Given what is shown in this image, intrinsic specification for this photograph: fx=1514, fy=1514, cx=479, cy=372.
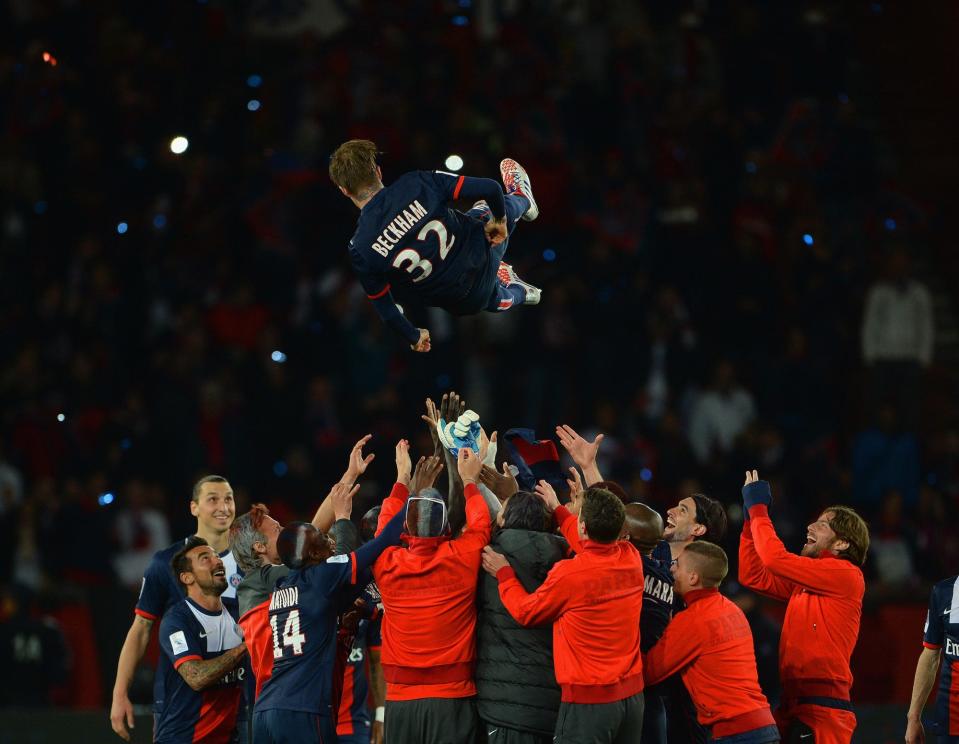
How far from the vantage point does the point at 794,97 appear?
59.7 feet

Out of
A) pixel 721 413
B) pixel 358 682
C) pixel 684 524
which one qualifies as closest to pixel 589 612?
pixel 684 524

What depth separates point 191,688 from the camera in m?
Result: 8.55

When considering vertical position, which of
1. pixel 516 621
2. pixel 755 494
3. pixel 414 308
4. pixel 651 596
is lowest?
pixel 516 621

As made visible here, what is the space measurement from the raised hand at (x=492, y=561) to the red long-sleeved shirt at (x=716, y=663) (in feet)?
3.30

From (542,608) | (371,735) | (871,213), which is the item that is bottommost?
(371,735)

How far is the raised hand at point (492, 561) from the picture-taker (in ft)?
25.2

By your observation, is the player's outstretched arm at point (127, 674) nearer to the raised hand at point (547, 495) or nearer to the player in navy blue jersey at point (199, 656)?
the player in navy blue jersey at point (199, 656)

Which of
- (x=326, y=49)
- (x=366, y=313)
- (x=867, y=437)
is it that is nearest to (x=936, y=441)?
(x=867, y=437)

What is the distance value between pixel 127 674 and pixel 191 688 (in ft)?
1.62

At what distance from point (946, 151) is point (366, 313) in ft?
28.2

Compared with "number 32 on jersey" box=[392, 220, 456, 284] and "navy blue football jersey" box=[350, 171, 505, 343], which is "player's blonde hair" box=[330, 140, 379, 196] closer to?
"navy blue football jersey" box=[350, 171, 505, 343]

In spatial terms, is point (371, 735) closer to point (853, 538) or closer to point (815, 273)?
point (853, 538)

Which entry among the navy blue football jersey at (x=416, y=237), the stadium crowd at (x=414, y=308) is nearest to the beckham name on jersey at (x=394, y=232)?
the navy blue football jersey at (x=416, y=237)

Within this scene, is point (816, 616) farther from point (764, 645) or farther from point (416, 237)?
point (764, 645)
